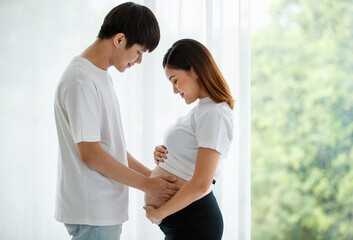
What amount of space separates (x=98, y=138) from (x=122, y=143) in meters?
0.16

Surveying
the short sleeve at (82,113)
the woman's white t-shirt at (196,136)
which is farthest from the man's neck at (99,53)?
the woman's white t-shirt at (196,136)

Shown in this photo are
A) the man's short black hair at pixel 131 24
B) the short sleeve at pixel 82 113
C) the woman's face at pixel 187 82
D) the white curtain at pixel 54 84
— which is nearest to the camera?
the short sleeve at pixel 82 113

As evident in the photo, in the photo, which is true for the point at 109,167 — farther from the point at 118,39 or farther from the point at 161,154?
the point at 118,39

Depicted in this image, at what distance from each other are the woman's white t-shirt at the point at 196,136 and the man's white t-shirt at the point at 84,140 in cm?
22

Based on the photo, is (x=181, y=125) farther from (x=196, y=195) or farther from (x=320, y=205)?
(x=320, y=205)

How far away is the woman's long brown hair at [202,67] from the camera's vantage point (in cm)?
127

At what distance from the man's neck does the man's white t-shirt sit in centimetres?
3

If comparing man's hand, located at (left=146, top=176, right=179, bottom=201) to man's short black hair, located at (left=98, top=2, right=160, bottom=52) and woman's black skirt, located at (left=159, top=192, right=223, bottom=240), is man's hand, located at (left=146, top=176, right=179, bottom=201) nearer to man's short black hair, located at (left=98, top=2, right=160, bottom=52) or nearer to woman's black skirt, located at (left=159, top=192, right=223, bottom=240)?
woman's black skirt, located at (left=159, top=192, right=223, bottom=240)

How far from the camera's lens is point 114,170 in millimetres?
1140

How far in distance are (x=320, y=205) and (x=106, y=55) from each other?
185 centimetres

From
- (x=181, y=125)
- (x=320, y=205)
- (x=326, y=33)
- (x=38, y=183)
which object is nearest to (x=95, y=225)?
(x=181, y=125)

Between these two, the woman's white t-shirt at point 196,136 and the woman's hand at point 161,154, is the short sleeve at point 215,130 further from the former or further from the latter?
the woman's hand at point 161,154

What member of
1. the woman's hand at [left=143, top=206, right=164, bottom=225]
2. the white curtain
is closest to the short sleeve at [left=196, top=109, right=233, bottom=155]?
the woman's hand at [left=143, top=206, right=164, bottom=225]

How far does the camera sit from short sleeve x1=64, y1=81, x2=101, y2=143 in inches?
42.8
